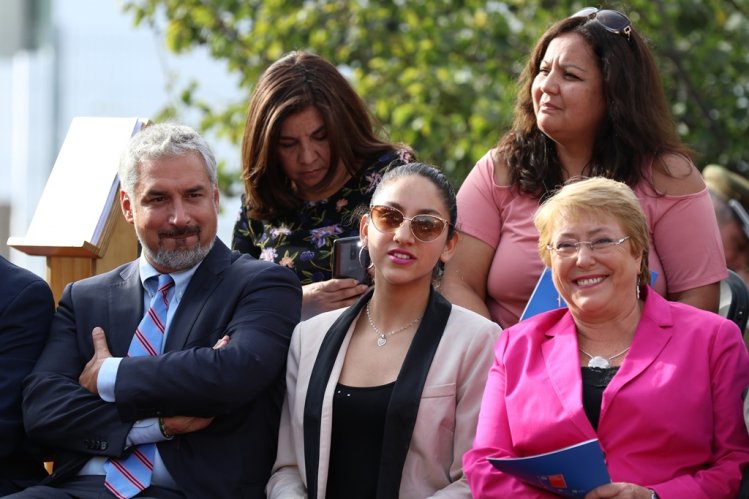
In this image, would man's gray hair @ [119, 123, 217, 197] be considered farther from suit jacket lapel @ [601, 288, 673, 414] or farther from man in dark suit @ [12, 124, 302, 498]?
suit jacket lapel @ [601, 288, 673, 414]

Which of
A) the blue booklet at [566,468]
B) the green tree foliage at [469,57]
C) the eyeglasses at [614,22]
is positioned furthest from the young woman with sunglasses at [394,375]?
the green tree foliage at [469,57]

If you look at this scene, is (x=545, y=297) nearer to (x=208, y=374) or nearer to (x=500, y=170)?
(x=500, y=170)

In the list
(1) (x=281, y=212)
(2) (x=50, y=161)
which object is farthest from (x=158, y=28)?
(1) (x=281, y=212)

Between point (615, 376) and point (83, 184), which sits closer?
point (615, 376)

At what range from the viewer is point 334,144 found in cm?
529

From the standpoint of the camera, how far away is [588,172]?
192 inches

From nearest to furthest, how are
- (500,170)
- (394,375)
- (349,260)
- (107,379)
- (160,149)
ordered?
(394,375) → (107,379) → (160,149) → (349,260) → (500,170)

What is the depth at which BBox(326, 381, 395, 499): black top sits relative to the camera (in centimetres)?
418

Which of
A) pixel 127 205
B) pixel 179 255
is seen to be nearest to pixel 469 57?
pixel 127 205

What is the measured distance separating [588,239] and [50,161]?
1125 centimetres

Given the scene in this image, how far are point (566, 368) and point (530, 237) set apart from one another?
2.98ft

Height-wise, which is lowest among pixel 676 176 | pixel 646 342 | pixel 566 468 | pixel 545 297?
pixel 566 468

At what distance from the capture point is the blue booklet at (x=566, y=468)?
3.69 meters

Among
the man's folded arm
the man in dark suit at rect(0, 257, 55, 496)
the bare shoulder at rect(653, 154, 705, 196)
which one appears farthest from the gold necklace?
the man in dark suit at rect(0, 257, 55, 496)
